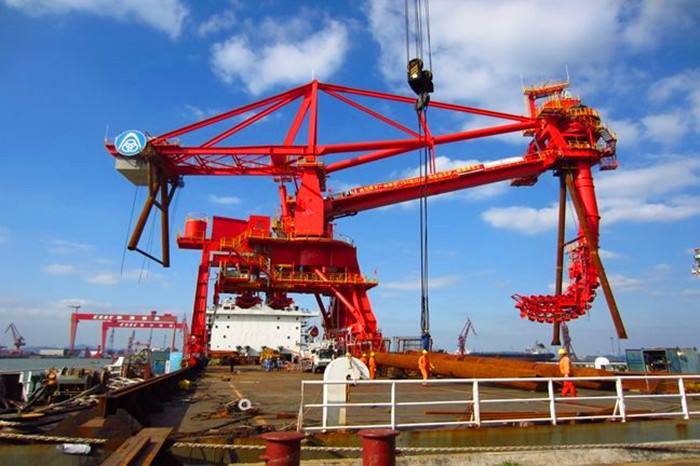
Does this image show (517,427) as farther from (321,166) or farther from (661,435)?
(321,166)

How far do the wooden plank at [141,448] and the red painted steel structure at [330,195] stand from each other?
2234 cm

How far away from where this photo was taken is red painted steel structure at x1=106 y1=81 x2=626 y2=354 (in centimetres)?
2956

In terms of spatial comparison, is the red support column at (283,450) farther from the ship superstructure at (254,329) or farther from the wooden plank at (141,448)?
the ship superstructure at (254,329)

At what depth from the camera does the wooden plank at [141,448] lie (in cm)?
542

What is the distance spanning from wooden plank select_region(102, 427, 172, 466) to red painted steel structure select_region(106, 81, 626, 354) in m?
22.3

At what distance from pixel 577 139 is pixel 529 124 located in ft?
12.1

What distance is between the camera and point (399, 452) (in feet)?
23.1

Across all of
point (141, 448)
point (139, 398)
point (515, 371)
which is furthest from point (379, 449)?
point (515, 371)

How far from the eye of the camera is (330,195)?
32344 millimetres

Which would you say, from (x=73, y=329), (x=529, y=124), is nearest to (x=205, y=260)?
(x=529, y=124)

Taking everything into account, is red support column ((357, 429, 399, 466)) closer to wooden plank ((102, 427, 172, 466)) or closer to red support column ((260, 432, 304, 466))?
red support column ((260, 432, 304, 466))

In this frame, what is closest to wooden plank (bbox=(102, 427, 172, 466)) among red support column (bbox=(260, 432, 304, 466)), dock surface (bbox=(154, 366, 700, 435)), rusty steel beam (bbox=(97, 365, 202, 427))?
rusty steel beam (bbox=(97, 365, 202, 427))

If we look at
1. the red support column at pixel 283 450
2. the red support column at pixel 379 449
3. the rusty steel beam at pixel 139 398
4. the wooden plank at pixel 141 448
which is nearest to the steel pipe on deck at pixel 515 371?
the rusty steel beam at pixel 139 398

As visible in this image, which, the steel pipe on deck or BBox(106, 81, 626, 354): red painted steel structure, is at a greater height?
BBox(106, 81, 626, 354): red painted steel structure
